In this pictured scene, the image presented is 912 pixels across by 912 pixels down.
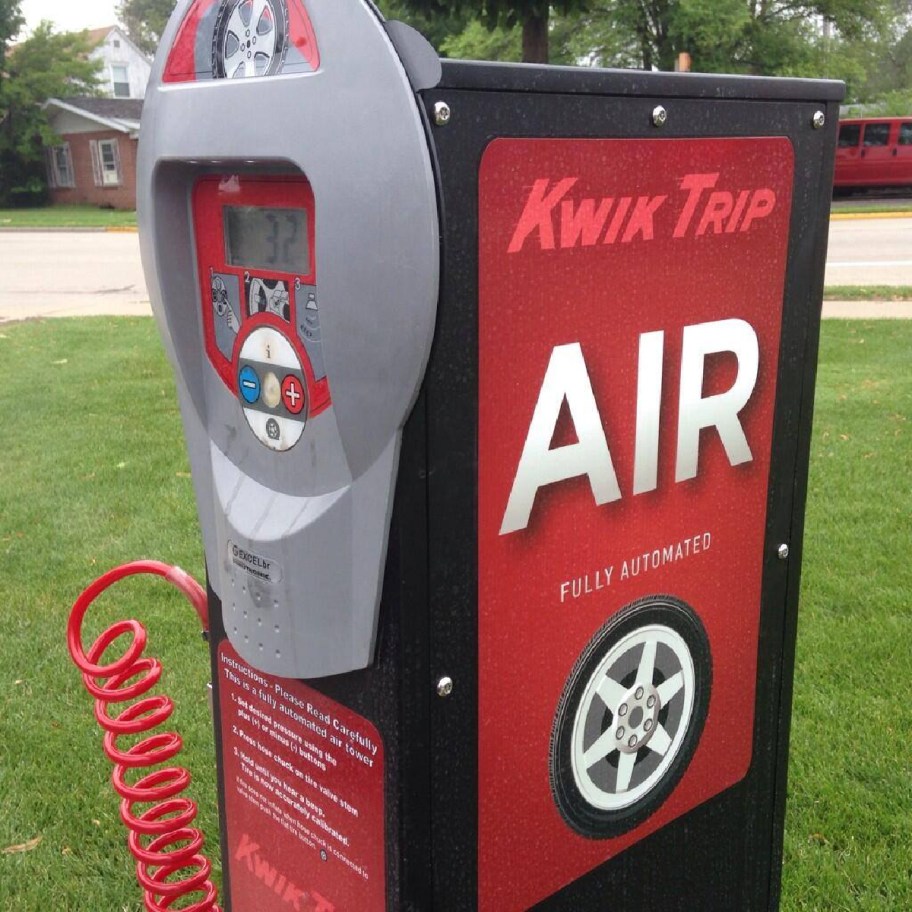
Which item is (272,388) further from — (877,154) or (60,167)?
(60,167)

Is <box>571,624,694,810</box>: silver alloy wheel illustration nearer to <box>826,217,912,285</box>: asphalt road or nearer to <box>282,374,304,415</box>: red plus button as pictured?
<box>282,374,304,415</box>: red plus button

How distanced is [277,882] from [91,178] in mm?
32015

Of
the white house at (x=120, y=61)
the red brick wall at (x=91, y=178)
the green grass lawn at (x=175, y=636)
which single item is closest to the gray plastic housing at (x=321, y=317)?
the green grass lawn at (x=175, y=636)

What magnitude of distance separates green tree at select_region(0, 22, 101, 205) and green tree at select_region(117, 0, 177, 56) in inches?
1542

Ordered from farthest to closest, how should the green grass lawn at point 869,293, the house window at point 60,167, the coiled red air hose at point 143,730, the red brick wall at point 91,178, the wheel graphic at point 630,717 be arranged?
the house window at point 60,167
the red brick wall at point 91,178
the green grass lawn at point 869,293
the coiled red air hose at point 143,730
the wheel graphic at point 630,717

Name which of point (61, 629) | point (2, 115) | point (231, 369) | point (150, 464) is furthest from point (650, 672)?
point (2, 115)

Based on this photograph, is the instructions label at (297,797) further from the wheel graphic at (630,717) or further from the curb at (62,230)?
the curb at (62,230)

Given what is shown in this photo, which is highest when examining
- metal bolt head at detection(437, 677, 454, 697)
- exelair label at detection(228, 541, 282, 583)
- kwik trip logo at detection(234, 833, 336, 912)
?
exelair label at detection(228, 541, 282, 583)

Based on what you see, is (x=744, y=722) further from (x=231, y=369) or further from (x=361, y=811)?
(x=231, y=369)

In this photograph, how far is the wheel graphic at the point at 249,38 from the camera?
1365 mm

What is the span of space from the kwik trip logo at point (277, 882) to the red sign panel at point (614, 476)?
0.31 metres

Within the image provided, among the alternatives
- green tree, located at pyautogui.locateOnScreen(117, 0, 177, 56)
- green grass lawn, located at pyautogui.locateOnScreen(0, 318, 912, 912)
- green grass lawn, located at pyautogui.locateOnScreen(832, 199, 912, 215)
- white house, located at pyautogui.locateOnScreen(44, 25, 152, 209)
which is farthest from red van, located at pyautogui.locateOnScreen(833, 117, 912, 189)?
green tree, located at pyautogui.locateOnScreen(117, 0, 177, 56)

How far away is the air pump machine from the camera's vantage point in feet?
4.39

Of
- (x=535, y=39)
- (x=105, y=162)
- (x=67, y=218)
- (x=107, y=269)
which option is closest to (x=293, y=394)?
(x=535, y=39)
